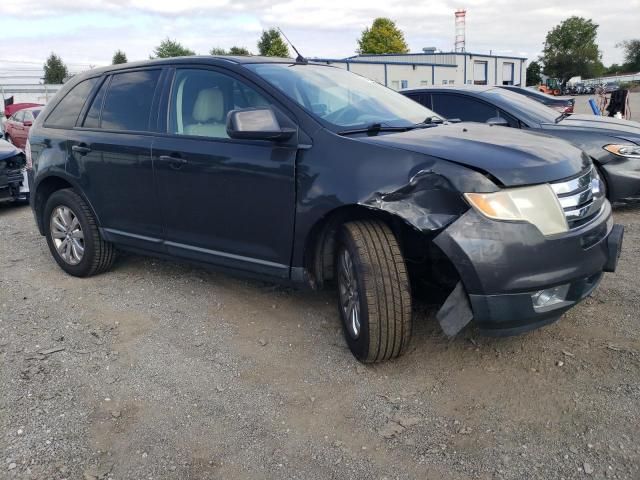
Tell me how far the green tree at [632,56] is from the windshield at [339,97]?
366ft

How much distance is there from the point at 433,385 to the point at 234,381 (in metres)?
1.09

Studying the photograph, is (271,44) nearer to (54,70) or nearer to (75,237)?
(54,70)

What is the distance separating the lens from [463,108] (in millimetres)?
6969

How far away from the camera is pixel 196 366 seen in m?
3.31

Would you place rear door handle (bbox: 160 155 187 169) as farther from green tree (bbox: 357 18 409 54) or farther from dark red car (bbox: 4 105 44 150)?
green tree (bbox: 357 18 409 54)

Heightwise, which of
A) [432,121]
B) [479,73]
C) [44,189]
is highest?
[479,73]

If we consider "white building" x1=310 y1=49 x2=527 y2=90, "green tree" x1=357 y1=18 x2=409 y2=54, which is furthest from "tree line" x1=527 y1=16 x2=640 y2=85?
"white building" x1=310 y1=49 x2=527 y2=90

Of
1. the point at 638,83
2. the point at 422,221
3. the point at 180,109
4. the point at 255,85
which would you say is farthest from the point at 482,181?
the point at 638,83

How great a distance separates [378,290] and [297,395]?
27.7 inches

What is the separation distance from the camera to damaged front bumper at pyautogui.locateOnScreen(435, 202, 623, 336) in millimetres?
2611

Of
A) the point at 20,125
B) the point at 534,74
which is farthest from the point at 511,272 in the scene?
the point at 534,74

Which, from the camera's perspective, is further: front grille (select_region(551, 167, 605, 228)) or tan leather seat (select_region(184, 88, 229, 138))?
tan leather seat (select_region(184, 88, 229, 138))

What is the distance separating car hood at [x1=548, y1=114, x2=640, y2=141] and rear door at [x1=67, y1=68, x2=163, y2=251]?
14.8 ft

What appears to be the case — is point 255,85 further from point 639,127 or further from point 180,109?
point 639,127
